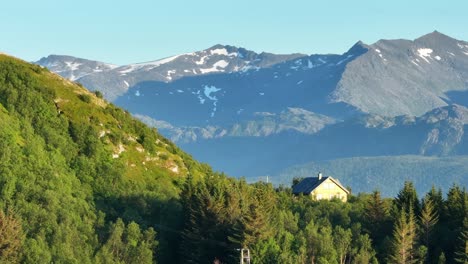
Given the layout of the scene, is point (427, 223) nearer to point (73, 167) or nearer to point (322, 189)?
point (73, 167)

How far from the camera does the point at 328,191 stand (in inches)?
7594

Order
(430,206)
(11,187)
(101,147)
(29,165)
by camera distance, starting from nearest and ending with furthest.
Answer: (11,187)
(29,165)
(430,206)
(101,147)

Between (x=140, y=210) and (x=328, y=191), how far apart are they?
250 ft

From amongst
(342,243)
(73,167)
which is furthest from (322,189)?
(342,243)

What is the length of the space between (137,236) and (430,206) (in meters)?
32.9

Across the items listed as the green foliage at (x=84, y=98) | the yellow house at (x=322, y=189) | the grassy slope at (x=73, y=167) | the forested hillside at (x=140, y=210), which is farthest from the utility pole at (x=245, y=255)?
the yellow house at (x=322, y=189)

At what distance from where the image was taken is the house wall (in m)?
190

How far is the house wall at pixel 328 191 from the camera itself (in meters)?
190

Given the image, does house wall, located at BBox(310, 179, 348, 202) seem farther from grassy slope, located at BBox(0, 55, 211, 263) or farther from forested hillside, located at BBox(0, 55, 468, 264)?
forested hillside, located at BBox(0, 55, 468, 264)

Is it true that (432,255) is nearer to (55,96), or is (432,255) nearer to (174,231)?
(174,231)

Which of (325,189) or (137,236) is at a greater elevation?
(325,189)

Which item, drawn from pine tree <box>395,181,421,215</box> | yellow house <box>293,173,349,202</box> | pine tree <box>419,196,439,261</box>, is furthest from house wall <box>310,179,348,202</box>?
pine tree <box>419,196,439,261</box>

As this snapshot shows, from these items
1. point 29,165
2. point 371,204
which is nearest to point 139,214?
point 29,165

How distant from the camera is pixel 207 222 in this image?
4500 inches
